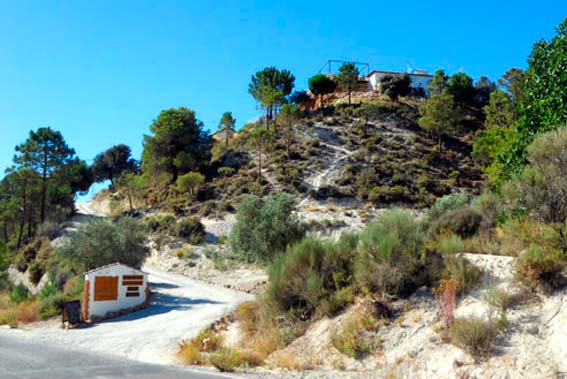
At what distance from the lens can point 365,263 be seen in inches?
499

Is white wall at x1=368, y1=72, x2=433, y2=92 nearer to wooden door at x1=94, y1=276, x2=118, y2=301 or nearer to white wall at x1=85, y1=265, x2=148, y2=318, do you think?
white wall at x1=85, y1=265, x2=148, y2=318

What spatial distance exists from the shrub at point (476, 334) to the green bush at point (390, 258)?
8.18 ft

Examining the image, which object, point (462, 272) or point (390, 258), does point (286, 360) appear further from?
point (462, 272)

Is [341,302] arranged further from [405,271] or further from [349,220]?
[349,220]

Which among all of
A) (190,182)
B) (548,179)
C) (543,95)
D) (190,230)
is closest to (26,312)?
(190,230)

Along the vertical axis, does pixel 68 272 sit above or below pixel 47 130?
below

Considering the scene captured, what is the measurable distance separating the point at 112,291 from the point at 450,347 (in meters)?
14.0

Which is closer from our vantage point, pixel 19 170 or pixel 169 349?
pixel 169 349

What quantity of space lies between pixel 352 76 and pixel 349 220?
35930 mm

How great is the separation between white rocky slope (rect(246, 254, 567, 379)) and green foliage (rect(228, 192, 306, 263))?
11202 millimetres

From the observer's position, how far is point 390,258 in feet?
40.6

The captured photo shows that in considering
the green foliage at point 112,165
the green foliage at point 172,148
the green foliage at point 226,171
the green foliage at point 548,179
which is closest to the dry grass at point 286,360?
the green foliage at point 548,179

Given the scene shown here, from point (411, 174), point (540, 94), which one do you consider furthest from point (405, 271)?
point (411, 174)

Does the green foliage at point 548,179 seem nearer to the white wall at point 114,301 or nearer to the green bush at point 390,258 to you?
the green bush at point 390,258
